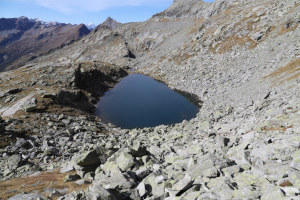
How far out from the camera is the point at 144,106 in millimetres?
53031

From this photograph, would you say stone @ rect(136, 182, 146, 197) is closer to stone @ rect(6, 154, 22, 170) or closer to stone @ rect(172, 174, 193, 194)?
stone @ rect(172, 174, 193, 194)

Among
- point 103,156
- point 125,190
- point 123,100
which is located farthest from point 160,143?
point 123,100

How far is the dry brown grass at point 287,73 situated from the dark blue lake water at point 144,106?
17.7m

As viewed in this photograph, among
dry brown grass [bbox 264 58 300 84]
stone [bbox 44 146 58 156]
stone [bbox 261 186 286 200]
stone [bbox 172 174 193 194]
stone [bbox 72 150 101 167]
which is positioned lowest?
stone [bbox 44 146 58 156]

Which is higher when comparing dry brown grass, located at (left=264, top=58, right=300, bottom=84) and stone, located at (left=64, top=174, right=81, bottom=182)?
dry brown grass, located at (left=264, top=58, right=300, bottom=84)

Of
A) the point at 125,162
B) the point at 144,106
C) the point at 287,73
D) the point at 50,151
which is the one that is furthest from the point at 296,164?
the point at 144,106

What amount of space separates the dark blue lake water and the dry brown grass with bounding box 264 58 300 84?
1767 centimetres

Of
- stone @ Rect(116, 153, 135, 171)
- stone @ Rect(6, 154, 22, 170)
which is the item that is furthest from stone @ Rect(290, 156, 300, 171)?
stone @ Rect(6, 154, 22, 170)

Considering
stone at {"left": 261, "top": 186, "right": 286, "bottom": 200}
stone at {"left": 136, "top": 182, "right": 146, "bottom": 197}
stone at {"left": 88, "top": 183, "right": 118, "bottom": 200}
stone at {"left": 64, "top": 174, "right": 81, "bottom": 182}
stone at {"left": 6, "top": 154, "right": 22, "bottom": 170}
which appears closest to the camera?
stone at {"left": 261, "top": 186, "right": 286, "bottom": 200}

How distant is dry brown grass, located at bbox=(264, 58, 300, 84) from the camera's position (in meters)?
30.2

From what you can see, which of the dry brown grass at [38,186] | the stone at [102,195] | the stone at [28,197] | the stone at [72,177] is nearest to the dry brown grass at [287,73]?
the stone at [102,195]

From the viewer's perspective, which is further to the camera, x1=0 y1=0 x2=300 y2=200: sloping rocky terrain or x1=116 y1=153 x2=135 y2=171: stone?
x1=116 y1=153 x2=135 y2=171: stone

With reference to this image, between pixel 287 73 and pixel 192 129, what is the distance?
1981 cm

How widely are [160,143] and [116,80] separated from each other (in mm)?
63629
